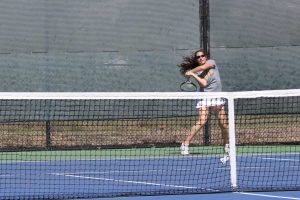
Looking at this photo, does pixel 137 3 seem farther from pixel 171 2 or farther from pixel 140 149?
pixel 140 149

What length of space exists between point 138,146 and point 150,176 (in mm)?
3701

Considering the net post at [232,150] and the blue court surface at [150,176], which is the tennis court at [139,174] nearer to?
the blue court surface at [150,176]

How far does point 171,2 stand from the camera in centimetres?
1262

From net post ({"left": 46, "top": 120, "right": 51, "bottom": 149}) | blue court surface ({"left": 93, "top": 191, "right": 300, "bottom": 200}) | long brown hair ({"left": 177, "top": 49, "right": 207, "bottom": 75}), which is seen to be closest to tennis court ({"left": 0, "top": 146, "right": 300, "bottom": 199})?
blue court surface ({"left": 93, "top": 191, "right": 300, "bottom": 200})

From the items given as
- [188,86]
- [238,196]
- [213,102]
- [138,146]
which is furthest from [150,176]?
[188,86]

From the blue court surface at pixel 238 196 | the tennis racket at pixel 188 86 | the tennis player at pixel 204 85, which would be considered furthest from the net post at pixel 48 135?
the blue court surface at pixel 238 196

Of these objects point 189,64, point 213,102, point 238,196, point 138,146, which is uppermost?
point 189,64

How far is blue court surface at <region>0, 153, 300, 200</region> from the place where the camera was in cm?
726

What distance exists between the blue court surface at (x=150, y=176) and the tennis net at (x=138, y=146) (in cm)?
1

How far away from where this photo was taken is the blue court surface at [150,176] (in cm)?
726

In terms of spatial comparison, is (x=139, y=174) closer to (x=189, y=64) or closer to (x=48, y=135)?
(x=189, y=64)

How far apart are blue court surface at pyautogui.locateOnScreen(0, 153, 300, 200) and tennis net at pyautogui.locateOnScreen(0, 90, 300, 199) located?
0.03 ft

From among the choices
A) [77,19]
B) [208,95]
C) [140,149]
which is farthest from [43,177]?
[77,19]

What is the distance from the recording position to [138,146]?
12.1 meters
